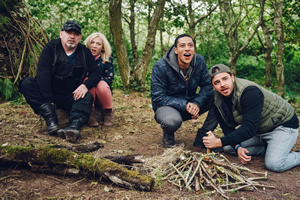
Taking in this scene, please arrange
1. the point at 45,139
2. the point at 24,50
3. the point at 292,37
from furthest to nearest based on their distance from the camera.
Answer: the point at 292,37, the point at 24,50, the point at 45,139

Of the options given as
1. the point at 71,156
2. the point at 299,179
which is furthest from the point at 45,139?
the point at 299,179


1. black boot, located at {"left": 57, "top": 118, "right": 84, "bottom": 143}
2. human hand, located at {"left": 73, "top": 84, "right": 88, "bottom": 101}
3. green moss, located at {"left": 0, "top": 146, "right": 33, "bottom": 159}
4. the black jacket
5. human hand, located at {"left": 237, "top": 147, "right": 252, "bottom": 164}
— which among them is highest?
the black jacket

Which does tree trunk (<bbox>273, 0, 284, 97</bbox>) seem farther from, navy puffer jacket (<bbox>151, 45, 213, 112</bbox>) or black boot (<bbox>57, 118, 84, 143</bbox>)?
black boot (<bbox>57, 118, 84, 143</bbox>)

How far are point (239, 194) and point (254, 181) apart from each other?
33 centimetres

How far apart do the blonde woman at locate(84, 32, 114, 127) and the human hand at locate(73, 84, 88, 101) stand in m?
0.42

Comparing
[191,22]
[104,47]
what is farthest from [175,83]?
[191,22]

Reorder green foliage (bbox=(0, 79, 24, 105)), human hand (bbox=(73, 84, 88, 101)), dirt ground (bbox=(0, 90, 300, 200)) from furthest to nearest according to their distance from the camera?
green foliage (bbox=(0, 79, 24, 105)) < human hand (bbox=(73, 84, 88, 101)) < dirt ground (bbox=(0, 90, 300, 200))

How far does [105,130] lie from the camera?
456 cm

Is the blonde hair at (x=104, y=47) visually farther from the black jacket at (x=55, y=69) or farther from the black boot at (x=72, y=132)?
the black boot at (x=72, y=132)

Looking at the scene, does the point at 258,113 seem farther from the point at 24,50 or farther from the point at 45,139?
the point at 24,50

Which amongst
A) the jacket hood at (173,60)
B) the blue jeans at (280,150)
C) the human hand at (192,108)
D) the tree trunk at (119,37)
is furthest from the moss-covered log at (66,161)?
the tree trunk at (119,37)

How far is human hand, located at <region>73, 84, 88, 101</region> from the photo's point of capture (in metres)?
4.07

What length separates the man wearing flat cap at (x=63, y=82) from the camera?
13.1 feet

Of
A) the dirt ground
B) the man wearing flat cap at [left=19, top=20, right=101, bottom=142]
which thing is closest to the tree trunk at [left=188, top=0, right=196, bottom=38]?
the dirt ground
